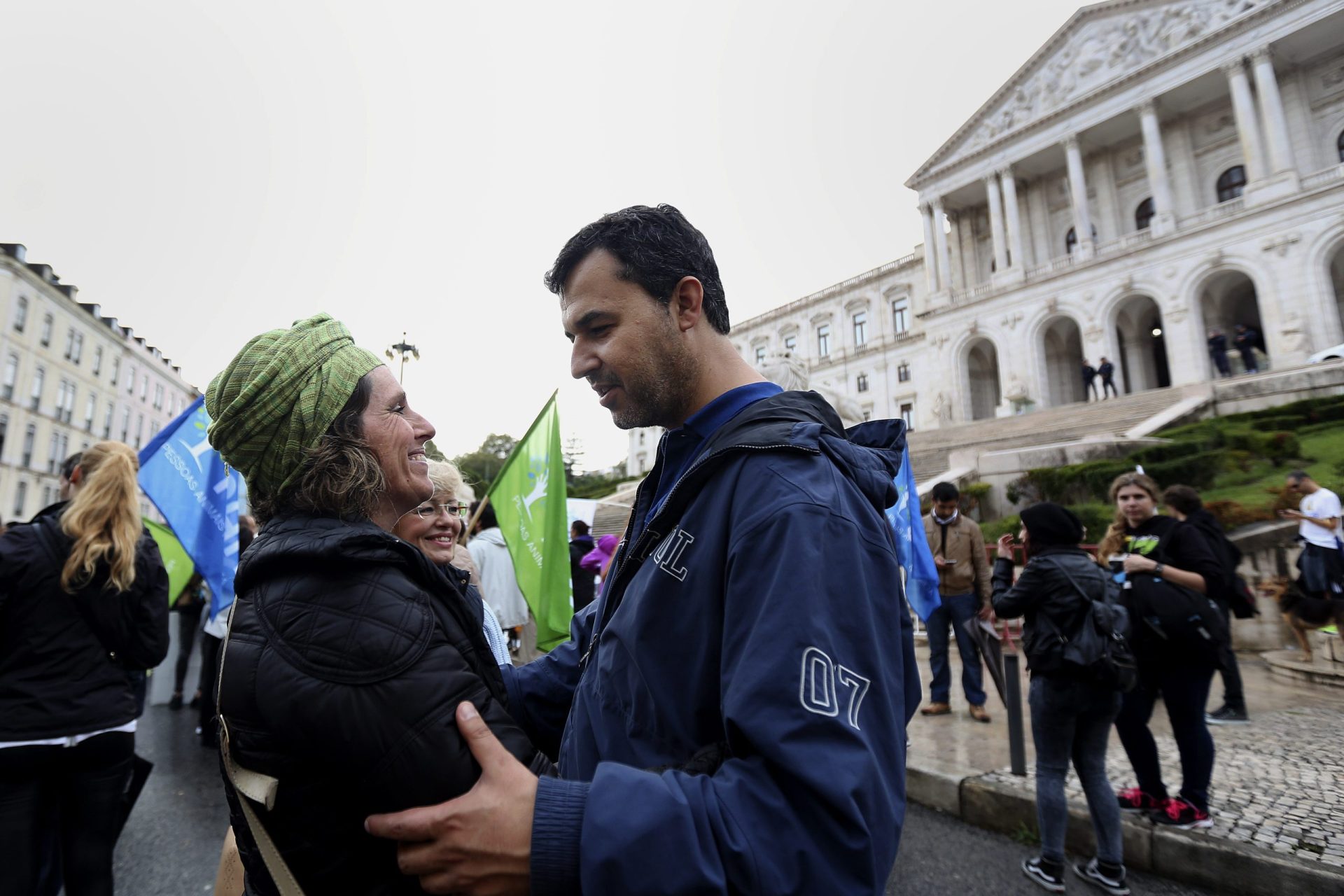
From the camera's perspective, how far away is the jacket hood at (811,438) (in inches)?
51.6

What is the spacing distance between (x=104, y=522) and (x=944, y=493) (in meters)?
6.60

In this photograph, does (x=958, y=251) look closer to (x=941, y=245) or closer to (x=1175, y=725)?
(x=941, y=245)

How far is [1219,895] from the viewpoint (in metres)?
3.61

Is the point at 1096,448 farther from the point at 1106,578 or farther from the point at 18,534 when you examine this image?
the point at 18,534

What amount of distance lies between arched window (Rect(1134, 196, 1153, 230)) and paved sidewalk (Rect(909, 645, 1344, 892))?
1336 inches

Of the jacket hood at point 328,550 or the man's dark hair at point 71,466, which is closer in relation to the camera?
the jacket hood at point 328,550

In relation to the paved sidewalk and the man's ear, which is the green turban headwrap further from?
the paved sidewalk

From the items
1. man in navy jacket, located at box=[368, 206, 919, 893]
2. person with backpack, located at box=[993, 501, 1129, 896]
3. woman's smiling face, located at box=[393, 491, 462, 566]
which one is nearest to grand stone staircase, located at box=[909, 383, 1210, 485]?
person with backpack, located at box=[993, 501, 1129, 896]

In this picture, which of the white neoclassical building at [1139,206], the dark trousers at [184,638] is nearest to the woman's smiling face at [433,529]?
the dark trousers at [184,638]

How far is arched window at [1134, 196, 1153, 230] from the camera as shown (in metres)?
33.7

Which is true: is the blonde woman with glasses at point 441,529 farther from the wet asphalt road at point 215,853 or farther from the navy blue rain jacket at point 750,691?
the wet asphalt road at point 215,853

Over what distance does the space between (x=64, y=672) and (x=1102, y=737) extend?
4.96 metres

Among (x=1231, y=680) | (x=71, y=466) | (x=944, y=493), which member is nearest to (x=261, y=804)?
(x=71, y=466)

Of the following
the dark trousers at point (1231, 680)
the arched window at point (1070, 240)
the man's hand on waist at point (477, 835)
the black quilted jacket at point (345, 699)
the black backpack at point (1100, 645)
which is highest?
the arched window at point (1070, 240)
